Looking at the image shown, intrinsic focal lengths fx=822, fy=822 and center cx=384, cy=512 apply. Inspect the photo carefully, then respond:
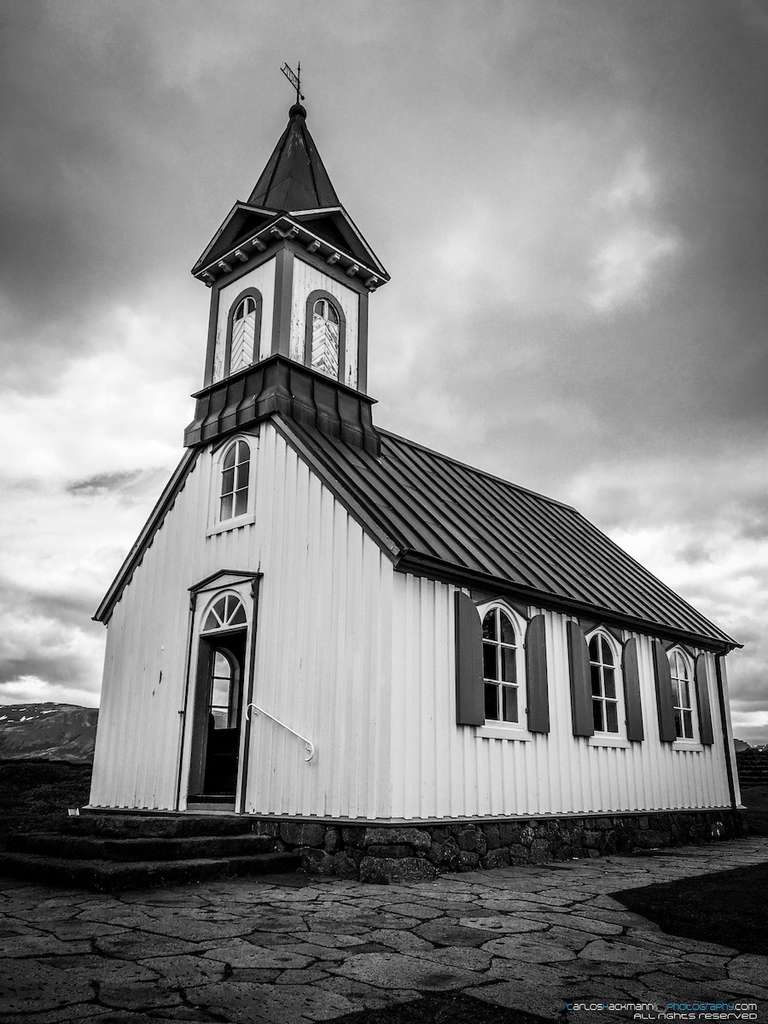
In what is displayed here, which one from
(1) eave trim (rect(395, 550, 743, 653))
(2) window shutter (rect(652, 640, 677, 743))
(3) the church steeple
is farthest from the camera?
(2) window shutter (rect(652, 640, 677, 743))

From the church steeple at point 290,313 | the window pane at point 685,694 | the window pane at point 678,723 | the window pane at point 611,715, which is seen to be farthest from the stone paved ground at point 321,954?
the window pane at point 685,694

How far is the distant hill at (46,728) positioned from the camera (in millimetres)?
54438

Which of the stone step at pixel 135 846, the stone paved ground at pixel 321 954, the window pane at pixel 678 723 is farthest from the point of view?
the window pane at pixel 678 723

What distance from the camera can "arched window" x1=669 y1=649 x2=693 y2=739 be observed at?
47.5 feet

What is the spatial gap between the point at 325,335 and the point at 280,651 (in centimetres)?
541

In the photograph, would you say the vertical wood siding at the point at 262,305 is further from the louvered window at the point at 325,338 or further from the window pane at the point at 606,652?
the window pane at the point at 606,652

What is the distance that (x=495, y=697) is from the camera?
11.1m

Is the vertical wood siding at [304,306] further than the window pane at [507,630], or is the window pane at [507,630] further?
the vertical wood siding at [304,306]

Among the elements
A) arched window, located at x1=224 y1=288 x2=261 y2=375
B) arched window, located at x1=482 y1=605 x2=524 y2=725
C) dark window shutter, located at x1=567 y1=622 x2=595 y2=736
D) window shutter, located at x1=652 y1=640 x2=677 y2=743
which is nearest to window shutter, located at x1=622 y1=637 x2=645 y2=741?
window shutter, located at x1=652 y1=640 x2=677 y2=743

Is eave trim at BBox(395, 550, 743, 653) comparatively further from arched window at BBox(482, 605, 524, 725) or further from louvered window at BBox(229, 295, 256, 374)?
louvered window at BBox(229, 295, 256, 374)

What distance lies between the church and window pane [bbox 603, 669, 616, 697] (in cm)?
5

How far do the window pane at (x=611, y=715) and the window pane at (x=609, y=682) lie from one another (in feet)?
0.53

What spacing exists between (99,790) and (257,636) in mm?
4025

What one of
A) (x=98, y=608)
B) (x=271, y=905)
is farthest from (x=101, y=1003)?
(x=98, y=608)
